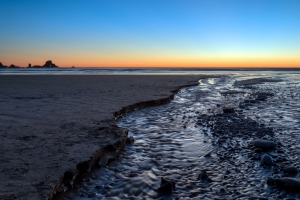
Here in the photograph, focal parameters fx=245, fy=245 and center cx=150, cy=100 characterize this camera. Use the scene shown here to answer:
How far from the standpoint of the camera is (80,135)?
5859mm

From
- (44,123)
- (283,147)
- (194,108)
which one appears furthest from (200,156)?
(194,108)

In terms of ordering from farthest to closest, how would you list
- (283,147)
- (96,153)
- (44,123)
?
1. (44,123)
2. (283,147)
3. (96,153)

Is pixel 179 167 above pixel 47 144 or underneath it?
underneath

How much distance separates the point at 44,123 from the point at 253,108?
850 cm

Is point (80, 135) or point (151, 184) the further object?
point (80, 135)

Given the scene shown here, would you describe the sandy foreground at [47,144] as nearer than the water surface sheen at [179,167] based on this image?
Yes

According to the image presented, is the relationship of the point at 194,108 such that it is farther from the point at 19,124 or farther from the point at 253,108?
the point at 19,124

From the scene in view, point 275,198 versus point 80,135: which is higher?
point 80,135

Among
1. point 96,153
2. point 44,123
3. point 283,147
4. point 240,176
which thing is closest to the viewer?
point 240,176

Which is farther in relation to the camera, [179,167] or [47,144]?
[47,144]

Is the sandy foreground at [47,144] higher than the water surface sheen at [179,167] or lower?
higher

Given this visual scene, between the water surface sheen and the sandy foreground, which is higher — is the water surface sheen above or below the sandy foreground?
below

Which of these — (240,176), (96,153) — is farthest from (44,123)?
(240,176)

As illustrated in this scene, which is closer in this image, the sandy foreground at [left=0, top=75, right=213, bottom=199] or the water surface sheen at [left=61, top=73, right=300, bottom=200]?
the sandy foreground at [left=0, top=75, right=213, bottom=199]
